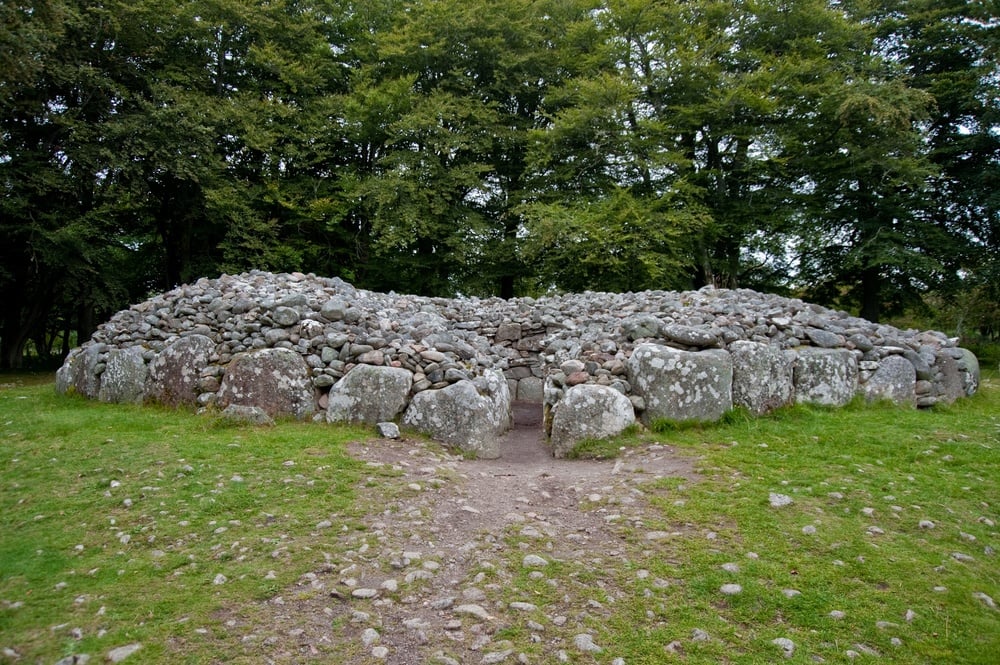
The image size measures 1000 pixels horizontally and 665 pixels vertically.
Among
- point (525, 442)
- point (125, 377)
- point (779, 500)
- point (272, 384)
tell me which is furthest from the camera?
point (125, 377)

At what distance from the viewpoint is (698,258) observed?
2195cm

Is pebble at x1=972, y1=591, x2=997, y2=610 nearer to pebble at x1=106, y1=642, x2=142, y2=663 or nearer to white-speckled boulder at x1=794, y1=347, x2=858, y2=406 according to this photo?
white-speckled boulder at x1=794, y1=347, x2=858, y2=406

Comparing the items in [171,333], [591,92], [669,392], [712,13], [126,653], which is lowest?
[126,653]

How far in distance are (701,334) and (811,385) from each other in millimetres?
1999

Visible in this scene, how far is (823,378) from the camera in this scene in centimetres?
950

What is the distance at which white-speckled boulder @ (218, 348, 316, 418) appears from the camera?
30.2 ft

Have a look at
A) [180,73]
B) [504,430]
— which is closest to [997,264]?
[504,430]

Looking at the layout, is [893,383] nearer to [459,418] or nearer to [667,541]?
[667,541]

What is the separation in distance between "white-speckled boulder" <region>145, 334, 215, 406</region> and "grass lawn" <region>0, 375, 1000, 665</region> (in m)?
1.47

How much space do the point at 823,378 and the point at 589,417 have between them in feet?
13.0

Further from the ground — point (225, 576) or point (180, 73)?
point (180, 73)

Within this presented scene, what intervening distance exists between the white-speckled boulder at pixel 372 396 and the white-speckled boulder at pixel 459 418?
0.23 metres

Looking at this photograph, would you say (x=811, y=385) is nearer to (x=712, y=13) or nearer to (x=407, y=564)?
(x=407, y=564)

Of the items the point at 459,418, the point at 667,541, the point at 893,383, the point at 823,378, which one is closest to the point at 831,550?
the point at 667,541
